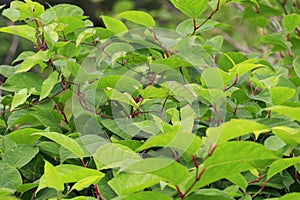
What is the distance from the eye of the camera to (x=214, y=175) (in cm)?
65

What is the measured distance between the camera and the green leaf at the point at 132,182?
2.23 feet

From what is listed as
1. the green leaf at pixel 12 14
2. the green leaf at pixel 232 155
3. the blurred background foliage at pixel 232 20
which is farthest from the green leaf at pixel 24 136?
the blurred background foliage at pixel 232 20

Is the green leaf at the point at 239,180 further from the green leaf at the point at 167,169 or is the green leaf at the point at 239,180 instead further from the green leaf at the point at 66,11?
the green leaf at the point at 66,11

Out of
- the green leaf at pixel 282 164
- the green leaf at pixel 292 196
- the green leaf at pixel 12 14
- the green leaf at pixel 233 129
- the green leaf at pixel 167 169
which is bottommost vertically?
the green leaf at pixel 292 196

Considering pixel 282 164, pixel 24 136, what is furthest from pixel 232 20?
pixel 282 164

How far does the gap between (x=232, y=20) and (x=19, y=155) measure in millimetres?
3357

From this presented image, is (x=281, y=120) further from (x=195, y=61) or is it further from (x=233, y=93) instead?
(x=195, y=61)

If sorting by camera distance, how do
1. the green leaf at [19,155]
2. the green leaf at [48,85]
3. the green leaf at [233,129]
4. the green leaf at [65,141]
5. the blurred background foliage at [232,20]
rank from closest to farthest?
the green leaf at [233,129]
the green leaf at [65,141]
the green leaf at [19,155]
the green leaf at [48,85]
the blurred background foliage at [232,20]

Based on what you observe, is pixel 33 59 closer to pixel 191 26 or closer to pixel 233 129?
pixel 191 26

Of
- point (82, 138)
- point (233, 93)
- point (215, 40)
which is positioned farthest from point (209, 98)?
Answer: point (215, 40)

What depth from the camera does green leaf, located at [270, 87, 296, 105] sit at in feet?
3.15

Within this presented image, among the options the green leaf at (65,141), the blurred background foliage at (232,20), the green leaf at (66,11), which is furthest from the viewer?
the blurred background foliage at (232,20)

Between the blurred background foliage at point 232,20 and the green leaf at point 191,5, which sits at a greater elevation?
the green leaf at point 191,5

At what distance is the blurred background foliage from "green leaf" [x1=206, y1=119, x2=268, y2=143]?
74 cm
